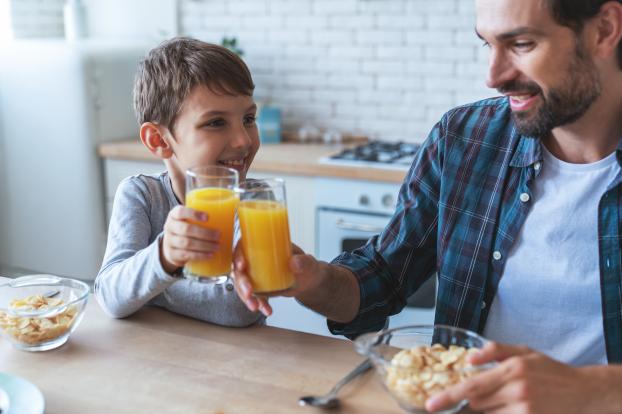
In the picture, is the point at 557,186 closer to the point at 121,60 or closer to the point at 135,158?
the point at 135,158

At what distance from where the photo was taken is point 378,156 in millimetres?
3303

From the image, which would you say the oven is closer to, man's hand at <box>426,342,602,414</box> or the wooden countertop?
the wooden countertop

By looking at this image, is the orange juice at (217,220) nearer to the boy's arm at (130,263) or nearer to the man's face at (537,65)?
the boy's arm at (130,263)

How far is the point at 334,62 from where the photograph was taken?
3.87 meters

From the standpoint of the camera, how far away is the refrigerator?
3.70 m

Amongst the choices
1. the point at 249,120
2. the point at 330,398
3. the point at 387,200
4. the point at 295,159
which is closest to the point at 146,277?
the point at 330,398

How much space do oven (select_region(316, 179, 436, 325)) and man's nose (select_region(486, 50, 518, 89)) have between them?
153cm

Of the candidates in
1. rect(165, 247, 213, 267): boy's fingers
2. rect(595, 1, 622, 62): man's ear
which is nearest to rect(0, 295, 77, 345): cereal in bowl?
rect(165, 247, 213, 267): boy's fingers

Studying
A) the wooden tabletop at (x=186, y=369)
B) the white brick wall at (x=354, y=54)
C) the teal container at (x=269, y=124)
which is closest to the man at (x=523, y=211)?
the wooden tabletop at (x=186, y=369)

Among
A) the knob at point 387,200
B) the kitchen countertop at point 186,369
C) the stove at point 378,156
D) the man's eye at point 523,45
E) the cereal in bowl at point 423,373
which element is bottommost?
the knob at point 387,200

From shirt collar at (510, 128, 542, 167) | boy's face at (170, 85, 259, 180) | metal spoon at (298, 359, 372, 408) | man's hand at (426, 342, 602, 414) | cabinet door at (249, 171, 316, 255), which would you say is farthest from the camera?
cabinet door at (249, 171, 316, 255)

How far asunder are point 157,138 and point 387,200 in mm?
1412

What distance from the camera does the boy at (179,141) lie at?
5.36 ft

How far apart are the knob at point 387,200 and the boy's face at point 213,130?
1343 millimetres
